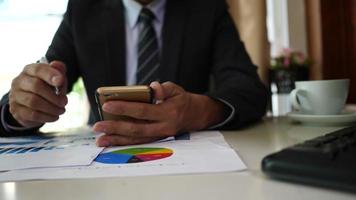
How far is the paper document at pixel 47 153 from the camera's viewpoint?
385 millimetres

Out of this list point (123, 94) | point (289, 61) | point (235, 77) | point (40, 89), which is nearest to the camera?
point (123, 94)

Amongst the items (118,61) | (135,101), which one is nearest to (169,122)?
(135,101)

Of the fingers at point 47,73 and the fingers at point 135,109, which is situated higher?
the fingers at point 47,73

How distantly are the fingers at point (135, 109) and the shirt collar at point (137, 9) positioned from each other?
0.54 metres

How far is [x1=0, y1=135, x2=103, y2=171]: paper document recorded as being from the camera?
385mm

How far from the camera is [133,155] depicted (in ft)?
1.33

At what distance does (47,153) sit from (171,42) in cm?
58

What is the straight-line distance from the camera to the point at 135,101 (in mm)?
490

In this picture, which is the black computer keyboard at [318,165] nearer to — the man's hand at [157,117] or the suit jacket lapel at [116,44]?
the man's hand at [157,117]

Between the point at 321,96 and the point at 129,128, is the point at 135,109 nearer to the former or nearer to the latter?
the point at 129,128

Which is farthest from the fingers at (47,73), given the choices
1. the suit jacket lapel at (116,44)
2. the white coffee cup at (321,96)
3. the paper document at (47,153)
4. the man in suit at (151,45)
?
the white coffee cup at (321,96)

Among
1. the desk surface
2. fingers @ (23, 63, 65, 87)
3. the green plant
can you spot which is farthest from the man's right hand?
the green plant

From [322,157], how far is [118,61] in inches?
29.9

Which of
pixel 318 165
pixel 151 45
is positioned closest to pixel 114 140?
pixel 318 165
